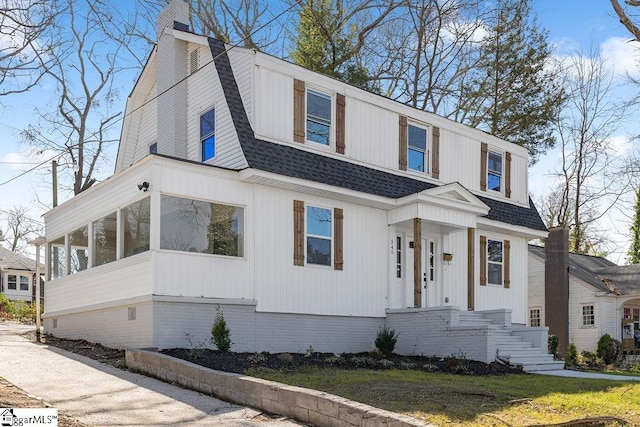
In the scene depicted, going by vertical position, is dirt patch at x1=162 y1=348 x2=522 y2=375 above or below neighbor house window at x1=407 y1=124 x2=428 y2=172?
below

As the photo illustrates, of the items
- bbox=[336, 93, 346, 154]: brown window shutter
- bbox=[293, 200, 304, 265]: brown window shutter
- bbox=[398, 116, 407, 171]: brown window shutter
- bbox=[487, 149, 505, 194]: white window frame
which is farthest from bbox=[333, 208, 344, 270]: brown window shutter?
bbox=[487, 149, 505, 194]: white window frame

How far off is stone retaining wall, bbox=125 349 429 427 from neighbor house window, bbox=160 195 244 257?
2.40 metres

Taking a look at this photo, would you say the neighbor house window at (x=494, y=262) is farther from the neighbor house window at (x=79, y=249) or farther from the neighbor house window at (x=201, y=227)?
the neighbor house window at (x=79, y=249)

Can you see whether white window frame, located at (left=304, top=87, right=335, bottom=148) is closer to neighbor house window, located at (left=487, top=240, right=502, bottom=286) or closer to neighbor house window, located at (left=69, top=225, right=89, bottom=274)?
neighbor house window, located at (left=69, top=225, right=89, bottom=274)

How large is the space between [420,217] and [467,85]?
16.6m

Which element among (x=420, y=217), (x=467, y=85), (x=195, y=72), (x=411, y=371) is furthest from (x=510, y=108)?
(x=411, y=371)

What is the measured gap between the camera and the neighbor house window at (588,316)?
28.8m

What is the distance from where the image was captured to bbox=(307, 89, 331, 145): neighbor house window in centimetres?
1560

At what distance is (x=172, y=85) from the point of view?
16.7 m

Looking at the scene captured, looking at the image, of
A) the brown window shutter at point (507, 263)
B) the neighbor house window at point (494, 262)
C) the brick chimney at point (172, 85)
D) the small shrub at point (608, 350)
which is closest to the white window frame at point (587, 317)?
the small shrub at point (608, 350)

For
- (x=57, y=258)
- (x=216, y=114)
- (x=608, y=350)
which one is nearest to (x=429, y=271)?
(x=216, y=114)

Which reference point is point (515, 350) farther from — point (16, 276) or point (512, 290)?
point (16, 276)

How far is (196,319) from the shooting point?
12.9 m

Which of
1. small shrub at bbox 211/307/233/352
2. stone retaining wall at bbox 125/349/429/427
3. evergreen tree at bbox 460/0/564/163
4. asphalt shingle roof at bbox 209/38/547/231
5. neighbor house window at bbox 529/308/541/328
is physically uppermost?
evergreen tree at bbox 460/0/564/163
